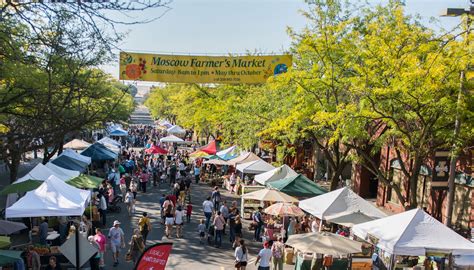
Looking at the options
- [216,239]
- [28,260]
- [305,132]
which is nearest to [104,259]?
[28,260]

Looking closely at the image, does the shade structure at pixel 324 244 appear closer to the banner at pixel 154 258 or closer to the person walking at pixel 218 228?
the person walking at pixel 218 228

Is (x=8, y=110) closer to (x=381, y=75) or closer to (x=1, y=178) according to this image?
(x=381, y=75)

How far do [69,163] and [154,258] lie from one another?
46.0ft

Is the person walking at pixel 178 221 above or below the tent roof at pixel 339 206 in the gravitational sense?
below

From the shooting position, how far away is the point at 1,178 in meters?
29.7

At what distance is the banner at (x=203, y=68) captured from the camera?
21.8 metres

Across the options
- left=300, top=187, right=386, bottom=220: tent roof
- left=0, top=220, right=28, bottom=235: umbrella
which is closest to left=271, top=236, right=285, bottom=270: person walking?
left=300, top=187, right=386, bottom=220: tent roof

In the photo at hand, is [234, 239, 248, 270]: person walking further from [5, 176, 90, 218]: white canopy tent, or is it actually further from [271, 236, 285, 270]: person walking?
[5, 176, 90, 218]: white canopy tent

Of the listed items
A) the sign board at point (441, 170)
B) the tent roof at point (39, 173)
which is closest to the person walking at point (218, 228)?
the tent roof at point (39, 173)

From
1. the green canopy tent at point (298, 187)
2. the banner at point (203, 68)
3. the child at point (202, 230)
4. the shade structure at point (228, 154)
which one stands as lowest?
the child at point (202, 230)

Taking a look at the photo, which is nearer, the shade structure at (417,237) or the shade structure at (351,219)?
the shade structure at (417,237)

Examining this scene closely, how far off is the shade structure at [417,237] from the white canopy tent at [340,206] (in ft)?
6.94

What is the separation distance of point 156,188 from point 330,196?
14.6 metres

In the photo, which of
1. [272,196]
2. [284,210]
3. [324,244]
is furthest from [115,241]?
[324,244]
